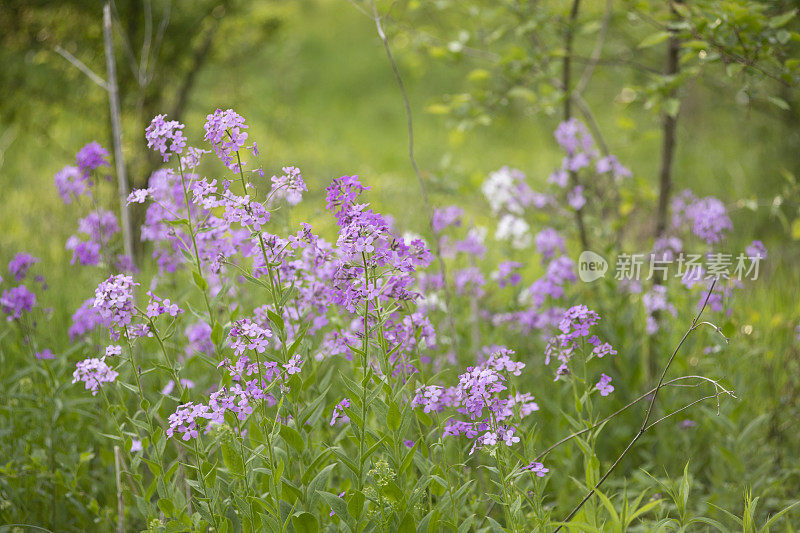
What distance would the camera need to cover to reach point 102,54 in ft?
15.9

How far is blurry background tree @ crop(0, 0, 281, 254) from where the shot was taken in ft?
15.3

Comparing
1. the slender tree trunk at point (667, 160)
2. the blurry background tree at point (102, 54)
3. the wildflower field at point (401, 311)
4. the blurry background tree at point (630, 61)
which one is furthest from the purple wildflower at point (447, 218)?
the blurry background tree at point (102, 54)

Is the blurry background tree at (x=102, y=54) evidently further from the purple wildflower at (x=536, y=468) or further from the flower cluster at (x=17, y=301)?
the purple wildflower at (x=536, y=468)

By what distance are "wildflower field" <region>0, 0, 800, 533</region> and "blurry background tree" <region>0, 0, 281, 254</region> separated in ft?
0.07

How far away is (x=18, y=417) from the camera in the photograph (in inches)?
104

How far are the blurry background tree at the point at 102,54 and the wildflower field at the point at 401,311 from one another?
2 centimetres

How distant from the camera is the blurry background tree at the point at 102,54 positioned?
15.3ft

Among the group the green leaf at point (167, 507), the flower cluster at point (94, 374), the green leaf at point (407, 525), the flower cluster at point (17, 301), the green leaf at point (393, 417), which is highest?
the flower cluster at point (94, 374)

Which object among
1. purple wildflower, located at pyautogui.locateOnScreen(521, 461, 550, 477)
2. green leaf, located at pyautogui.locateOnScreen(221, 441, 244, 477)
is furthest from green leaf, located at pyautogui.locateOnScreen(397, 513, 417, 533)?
→ green leaf, located at pyautogui.locateOnScreen(221, 441, 244, 477)

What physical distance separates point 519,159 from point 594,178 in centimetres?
576

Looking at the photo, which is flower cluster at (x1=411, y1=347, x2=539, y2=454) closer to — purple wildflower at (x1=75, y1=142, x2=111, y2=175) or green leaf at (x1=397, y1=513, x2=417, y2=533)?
green leaf at (x1=397, y1=513, x2=417, y2=533)

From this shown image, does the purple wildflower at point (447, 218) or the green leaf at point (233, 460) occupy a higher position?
the green leaf at point (233, 460)

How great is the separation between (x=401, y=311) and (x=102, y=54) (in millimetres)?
3628

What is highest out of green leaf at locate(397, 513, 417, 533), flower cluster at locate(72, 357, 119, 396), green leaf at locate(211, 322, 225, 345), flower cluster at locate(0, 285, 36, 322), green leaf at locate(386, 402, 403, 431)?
green leaf at locate(211, 322, 225, 345)
